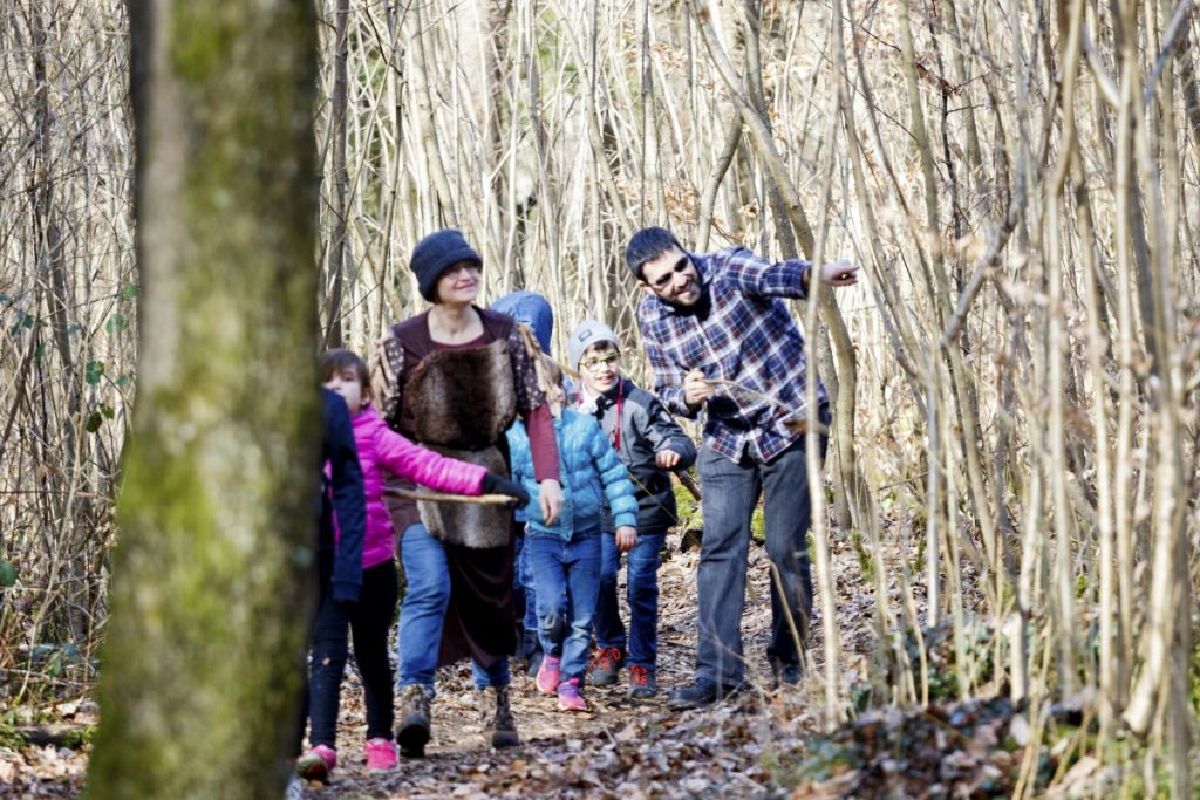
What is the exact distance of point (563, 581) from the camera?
7.68 metres

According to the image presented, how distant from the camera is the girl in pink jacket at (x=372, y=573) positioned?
5.58m

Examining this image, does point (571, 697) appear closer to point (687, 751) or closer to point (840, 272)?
point (687, 751)

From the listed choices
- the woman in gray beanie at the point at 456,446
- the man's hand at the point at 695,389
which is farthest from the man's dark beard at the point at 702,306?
the woman in gray beanie at the point at 456,446

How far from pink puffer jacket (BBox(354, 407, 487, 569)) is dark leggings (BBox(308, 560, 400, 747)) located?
0.10 meters

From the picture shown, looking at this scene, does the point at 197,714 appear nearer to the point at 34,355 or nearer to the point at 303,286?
the point at 303,286

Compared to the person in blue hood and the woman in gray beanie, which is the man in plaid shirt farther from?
the person in blue hood

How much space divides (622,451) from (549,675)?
138cm

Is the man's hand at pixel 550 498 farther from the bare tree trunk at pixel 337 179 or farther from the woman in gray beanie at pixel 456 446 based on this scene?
the bare tree trunk at pixel 337 179

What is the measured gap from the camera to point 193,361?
2.93m

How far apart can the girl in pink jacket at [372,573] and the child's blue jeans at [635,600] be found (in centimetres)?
208

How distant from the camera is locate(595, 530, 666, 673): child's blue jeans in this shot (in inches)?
314

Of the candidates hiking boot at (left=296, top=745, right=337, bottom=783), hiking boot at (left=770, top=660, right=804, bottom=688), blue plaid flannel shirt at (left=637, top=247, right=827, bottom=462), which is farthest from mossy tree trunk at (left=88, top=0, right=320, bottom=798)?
hiking boot at (left=770, top=660, right=804, bottom=688)

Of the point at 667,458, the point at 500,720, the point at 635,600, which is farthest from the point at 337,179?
the point at 500,720

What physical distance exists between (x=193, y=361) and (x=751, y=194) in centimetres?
979
